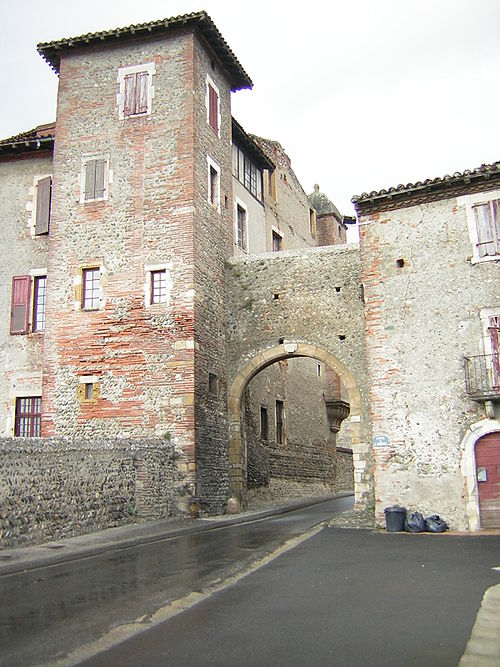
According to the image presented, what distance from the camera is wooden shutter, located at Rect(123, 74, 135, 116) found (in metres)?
20.5

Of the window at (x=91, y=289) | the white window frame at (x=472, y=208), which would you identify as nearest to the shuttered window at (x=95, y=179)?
the window at (x=91, y=289)

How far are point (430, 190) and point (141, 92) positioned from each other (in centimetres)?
913

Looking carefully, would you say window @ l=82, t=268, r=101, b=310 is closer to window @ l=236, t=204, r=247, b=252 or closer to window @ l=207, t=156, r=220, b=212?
window @ l=207, t=156, r=220, b=212

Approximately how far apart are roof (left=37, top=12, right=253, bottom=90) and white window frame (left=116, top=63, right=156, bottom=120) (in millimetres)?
885

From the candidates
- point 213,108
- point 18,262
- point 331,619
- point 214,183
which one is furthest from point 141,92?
point 331,619

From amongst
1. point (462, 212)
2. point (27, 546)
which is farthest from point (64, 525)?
point (462, 212)

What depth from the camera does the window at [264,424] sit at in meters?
24.9

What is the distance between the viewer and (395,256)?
16688mm

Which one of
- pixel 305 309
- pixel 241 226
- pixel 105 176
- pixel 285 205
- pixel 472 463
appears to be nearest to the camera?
pixel 472 463

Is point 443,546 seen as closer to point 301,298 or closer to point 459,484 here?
point 459,484

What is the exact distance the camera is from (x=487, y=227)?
15.9m

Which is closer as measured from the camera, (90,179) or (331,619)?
(331,619)

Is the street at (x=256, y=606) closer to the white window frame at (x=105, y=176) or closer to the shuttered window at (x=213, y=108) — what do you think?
the white window frame at (x=105, y=176)

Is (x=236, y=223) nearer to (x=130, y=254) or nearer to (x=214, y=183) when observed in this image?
(x=214, y=183)
